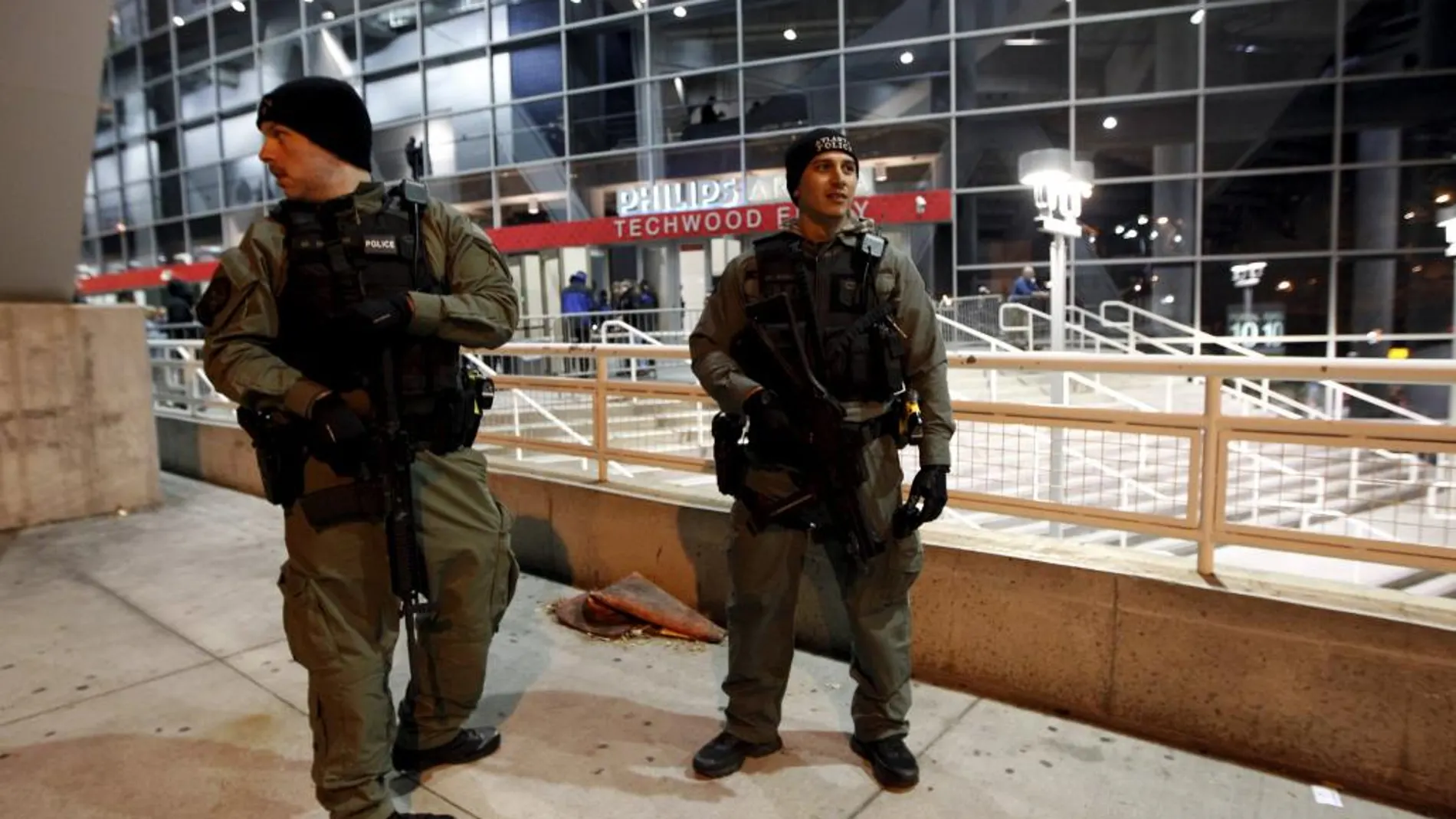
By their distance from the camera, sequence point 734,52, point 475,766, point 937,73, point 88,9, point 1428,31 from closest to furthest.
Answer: point 475,766
point 88,9
point 1428,31
point 937,73
point 734,52

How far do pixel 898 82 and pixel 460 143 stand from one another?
32.8 ft

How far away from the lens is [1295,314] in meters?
13.5

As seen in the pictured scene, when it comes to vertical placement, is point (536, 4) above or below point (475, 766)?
above

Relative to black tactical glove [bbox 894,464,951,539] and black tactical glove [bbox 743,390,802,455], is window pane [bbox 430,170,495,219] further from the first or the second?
black tactical glove [bbox 894,464,951,539]

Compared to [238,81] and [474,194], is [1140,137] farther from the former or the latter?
[238,81]

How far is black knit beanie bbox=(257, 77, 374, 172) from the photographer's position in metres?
2.13

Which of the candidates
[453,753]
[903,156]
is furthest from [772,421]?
[903,156]

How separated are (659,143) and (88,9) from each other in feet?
43.5

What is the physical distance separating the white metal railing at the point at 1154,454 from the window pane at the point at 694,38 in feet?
45.6

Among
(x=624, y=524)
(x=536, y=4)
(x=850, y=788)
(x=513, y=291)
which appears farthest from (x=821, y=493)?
(x=536, y=4)

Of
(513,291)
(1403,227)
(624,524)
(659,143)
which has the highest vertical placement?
(659,143)

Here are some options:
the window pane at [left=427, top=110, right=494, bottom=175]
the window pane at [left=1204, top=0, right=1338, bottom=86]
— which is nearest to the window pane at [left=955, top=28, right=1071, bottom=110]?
the window pane at [left=1204, top=0, right=1338, bottom=86]

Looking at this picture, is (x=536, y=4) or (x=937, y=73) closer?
(x=937, y=73)

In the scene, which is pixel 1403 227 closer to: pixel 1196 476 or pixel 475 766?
pixel 1196 476
